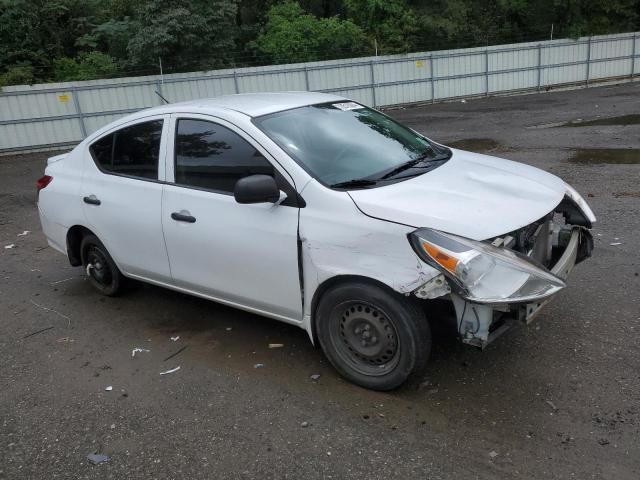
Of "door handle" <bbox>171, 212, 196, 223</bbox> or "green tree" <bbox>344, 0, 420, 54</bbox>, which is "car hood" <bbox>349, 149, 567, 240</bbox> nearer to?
"door handle" <bbox>171, 212, 196, 223</bbox>

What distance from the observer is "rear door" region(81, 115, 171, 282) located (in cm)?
459

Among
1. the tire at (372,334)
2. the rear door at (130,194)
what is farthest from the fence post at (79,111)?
the tire at (372,334)

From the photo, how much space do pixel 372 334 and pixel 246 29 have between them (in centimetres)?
2514

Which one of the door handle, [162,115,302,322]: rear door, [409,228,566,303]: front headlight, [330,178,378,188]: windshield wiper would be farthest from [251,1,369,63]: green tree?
[409,228,566,303]: front headlight

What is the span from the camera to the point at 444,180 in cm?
391

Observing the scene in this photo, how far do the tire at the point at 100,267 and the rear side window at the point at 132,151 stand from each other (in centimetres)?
72

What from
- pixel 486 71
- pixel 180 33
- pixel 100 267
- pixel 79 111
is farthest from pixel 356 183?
pixel 486 71

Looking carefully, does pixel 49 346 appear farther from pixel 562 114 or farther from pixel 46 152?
pixel 562 114

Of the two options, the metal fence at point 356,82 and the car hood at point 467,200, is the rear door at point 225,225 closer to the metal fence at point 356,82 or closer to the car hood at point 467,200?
the car hood at point 467,200

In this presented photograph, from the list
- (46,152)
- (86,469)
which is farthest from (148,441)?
(46,152)

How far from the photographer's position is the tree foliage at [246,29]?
2020cm

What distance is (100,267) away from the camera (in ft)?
17.8

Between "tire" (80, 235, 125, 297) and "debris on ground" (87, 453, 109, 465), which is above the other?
"tire" (80, 235, 125, 297)

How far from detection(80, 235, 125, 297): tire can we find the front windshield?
2098 mm
